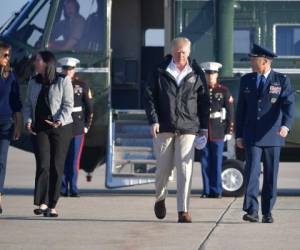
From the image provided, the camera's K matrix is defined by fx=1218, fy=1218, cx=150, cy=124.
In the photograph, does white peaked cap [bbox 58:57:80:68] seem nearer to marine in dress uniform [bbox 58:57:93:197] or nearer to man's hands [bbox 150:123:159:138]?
marine in dress uniform [bbox 58:57:93:197]

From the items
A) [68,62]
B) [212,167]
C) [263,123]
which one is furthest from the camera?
[212,167]

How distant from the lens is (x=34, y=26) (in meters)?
15.5

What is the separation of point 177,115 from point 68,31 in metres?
3.99

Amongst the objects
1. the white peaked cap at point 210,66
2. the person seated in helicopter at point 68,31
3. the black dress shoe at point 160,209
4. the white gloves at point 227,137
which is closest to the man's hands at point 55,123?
the black dress shoe at point 160,209

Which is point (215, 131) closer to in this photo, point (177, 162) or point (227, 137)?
point (227, 137)

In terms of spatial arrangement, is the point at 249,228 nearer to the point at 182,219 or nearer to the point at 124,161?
the point at 182,219

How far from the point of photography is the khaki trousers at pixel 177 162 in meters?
11.8

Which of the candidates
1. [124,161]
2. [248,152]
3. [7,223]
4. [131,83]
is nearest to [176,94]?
[248,152]

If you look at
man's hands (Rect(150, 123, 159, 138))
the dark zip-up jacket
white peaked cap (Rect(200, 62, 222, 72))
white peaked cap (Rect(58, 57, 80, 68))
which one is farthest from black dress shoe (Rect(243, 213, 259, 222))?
white peaked cap (Rect(58, 57, 80, 68))

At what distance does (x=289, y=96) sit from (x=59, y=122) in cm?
229

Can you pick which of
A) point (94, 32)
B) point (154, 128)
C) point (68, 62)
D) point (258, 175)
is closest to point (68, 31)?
point (94, 32)

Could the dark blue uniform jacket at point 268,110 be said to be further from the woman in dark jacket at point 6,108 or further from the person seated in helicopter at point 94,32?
the person seated in helicopter at point 94,32

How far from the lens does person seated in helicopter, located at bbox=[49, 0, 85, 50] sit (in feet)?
50.5

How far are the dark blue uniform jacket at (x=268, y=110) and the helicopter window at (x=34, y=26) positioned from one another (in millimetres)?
4280
